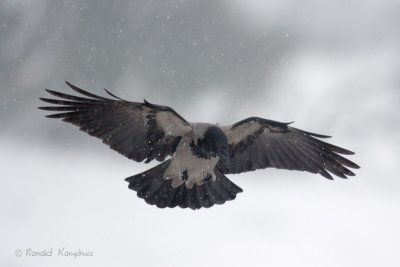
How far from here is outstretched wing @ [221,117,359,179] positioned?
11258mm

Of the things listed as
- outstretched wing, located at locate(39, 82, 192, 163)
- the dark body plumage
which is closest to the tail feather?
the dark body plumage

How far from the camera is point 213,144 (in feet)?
33.9

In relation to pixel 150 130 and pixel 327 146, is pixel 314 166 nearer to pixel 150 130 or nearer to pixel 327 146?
pixel 327 146

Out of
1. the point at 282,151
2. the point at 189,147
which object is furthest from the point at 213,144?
the point at 282,151

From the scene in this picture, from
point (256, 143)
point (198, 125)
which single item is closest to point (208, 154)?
point (198, 125)

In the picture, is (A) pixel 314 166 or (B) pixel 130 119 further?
(A) pixel 314 166

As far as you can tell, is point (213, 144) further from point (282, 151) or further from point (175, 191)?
point (282, 151)

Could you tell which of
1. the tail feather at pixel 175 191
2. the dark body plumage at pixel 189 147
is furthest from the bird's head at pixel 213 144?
the tail feather at pixel 175 191

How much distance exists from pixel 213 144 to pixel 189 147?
0.53 meters

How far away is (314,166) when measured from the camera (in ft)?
37.6

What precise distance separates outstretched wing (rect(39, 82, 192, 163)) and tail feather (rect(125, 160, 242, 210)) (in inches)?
14.7

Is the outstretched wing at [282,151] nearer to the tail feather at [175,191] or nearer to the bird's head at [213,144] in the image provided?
the tail feather at [175,191]

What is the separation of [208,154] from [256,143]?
1239 millimetres

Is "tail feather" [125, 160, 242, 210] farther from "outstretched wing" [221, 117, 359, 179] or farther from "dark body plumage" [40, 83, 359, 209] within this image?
"outstretched wing" [221, 117, 359, 179]
